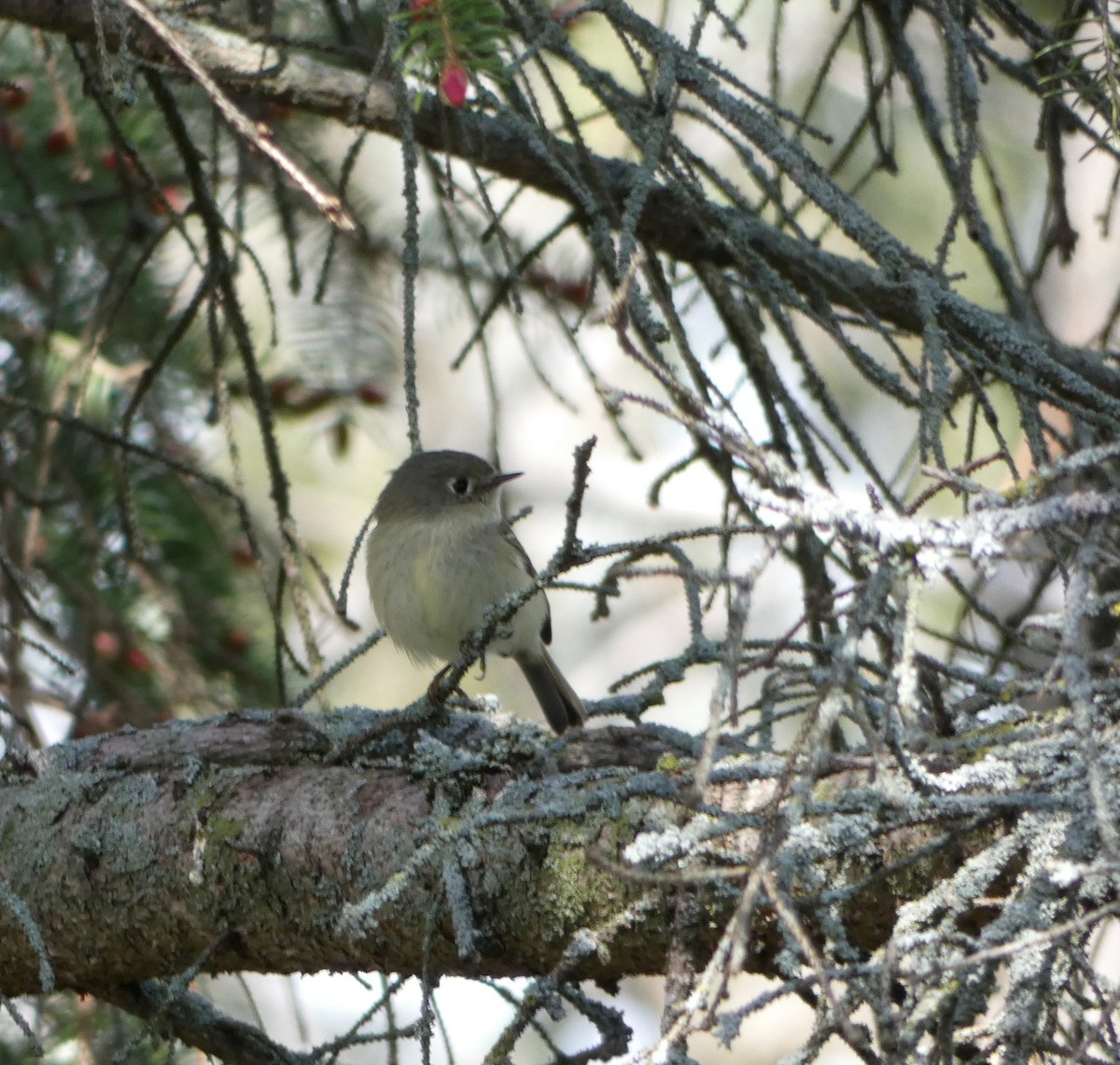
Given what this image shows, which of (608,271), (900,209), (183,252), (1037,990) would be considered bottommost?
(1037,990)

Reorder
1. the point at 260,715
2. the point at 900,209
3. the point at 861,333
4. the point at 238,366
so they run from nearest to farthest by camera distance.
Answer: the point at 260,715 → the point at 238,366 → the point at 900,209 → the point at 861,333

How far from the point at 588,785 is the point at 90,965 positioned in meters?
1.07

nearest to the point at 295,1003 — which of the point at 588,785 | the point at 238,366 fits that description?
the point at 588,785

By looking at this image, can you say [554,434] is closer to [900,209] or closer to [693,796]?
[900,209]

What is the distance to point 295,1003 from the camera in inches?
114

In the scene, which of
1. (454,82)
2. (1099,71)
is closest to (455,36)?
(454,82)

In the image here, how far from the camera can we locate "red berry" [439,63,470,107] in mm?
2078

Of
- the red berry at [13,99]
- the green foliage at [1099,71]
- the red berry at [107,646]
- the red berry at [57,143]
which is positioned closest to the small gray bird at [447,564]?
the red berry at [107,646]

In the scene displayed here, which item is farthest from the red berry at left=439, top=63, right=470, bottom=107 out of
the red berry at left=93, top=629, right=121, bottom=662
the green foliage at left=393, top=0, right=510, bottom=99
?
the red berry at left=93, top=629, right=121, bottom=662

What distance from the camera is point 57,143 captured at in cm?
419

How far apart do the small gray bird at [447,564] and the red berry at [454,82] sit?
2262mm

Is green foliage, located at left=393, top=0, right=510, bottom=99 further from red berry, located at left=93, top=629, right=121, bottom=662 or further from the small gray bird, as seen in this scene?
red berry, located at left=93, top=629, right=121, bottom=662

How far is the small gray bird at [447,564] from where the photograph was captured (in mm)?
4512

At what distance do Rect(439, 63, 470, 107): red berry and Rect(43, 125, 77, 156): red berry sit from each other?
239cm
